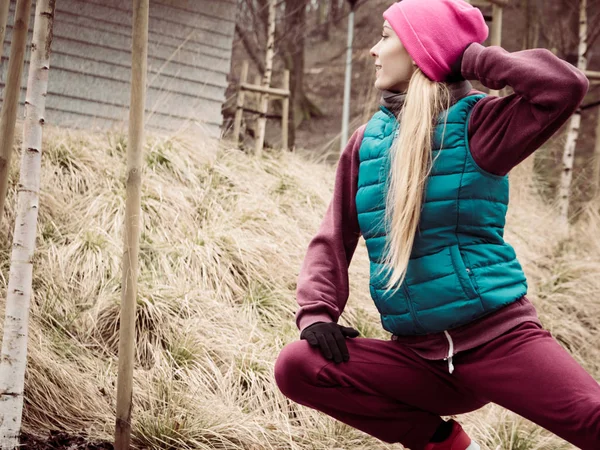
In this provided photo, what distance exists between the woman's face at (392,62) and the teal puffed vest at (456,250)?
0.20 m

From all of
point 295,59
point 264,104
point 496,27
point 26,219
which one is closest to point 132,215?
point 26,219

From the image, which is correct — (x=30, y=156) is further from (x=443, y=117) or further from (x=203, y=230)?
(x=203, y=230)

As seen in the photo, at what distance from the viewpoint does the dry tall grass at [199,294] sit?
288 centimetres

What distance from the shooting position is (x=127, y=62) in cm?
811

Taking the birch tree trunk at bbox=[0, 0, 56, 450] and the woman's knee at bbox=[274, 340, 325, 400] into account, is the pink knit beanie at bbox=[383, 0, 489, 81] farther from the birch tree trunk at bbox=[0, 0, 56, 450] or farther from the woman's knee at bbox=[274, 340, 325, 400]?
the birch tree trunk at bbox=[0, 0, 56, 450]

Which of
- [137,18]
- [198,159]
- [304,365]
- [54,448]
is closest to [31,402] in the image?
[54,448]

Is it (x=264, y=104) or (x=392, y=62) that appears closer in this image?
(x=392, y=62)

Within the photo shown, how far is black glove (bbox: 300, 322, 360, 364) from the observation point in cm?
200

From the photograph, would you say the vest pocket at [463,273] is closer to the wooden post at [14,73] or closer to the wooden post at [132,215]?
the wooden post at [132,215]

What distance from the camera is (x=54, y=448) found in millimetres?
2555

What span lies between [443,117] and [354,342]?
2.28 ft

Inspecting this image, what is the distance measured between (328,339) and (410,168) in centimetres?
53

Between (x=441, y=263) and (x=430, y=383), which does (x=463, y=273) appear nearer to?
(x=441, y=263)

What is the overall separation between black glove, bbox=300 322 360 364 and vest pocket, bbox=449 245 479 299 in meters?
0.37
